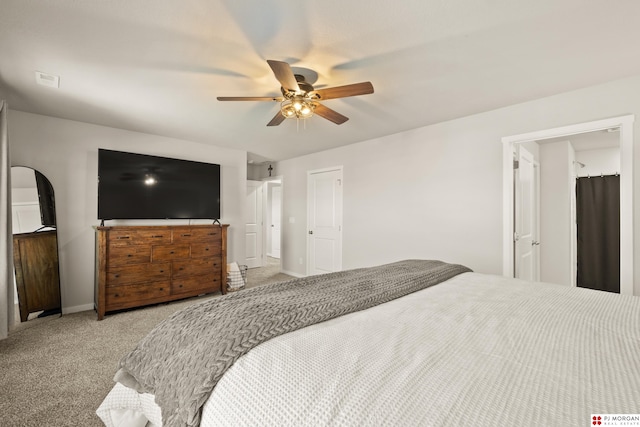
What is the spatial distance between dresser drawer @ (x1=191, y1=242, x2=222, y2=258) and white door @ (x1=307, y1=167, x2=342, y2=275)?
172 cm

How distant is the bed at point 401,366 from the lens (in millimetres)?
629

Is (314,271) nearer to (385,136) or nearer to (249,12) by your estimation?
(385,136)

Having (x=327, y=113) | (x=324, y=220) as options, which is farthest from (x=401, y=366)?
(x=324, y=220)

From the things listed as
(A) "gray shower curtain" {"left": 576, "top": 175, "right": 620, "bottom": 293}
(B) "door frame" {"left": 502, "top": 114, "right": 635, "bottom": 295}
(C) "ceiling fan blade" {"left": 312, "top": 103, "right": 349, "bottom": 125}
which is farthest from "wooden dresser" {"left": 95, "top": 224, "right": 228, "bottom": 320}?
(A) "gray shower curtain" {"left": 576, "top": 175, "right": 620, "bottom": 293}

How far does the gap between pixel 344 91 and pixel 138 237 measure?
118 inches

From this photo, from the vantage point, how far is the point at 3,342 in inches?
98.3

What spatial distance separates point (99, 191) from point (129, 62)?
2.06 m

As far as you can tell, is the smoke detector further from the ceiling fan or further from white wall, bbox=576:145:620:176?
white wall, bbox=576:145:620:176

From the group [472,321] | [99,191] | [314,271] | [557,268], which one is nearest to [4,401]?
[99,191]

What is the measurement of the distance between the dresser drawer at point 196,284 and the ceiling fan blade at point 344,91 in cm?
301

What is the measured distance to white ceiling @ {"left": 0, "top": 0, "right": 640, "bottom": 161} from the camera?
1543mm

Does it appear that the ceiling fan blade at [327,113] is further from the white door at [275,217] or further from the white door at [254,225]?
the white door at [275,217]

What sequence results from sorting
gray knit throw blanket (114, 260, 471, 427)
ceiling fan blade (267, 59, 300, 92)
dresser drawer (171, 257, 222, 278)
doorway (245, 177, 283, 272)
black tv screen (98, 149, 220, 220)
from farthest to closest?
doorway (245, 177, 283, 272), dresser drawer (171, 257, 222, 278), black tv screen (98, 149, 220, 220), ceiling fan blade (267, 59, 300, 92), gray knit throw blanket (114, 260, 471, 427)

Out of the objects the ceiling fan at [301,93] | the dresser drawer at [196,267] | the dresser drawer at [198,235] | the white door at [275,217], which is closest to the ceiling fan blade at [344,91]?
the ceiling fan at [301,93]
